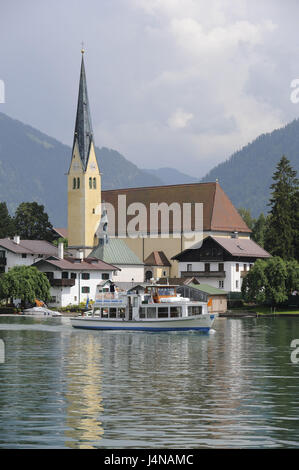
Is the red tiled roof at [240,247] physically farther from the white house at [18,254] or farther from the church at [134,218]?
the white house at [18,254]

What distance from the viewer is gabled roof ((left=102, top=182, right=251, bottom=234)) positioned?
417 ft

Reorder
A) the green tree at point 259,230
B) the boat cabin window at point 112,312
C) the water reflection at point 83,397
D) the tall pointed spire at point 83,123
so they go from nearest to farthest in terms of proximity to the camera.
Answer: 1. the water reflection at point 83,397
2. the boat cabin window at point 112,312
3. the tall pointed spire at point 83,123
4. the green tree at point 259,230

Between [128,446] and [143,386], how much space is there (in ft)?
38.1

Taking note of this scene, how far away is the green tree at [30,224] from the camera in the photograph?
493 feet

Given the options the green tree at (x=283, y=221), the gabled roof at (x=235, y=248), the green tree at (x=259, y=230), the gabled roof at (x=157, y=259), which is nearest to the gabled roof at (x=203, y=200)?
the gabled roof at (x=157, y=259)

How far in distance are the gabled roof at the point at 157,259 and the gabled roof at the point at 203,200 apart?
3.88 meters

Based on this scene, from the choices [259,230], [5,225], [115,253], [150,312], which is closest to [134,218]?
[115,253]

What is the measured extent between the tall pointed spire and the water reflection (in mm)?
91639

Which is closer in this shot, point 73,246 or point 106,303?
point 106,303

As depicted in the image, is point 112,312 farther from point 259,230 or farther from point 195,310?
point 259,230

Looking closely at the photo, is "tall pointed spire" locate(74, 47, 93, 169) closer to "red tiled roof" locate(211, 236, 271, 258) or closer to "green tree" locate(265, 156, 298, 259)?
"red tiled roof" locate(211, 236, 271, 258)
